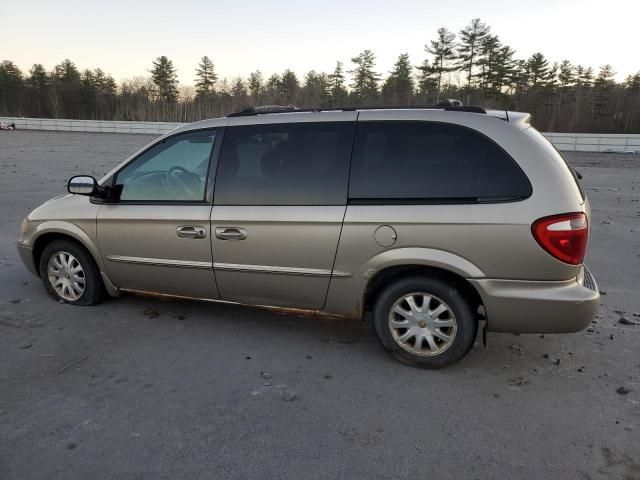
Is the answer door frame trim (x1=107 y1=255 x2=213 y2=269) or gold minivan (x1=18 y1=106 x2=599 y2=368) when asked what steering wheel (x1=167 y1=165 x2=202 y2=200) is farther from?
door frame trim (x1=107 y1=255 x2=213 y2=269)

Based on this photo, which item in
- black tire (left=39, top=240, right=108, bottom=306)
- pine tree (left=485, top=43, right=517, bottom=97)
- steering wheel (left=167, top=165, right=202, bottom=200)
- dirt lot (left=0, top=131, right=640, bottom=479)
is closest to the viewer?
dirt lot (left=0, top=131, right=640, bottom=479)

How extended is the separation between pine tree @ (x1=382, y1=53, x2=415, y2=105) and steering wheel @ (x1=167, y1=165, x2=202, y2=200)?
68.8m

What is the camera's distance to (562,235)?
3.09 m

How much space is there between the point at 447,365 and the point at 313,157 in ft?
6.03

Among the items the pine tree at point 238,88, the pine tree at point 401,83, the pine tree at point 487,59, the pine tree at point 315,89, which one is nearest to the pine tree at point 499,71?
→ the pine tree at point 487,59

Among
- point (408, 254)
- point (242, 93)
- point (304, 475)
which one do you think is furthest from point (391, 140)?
point (242, 93)

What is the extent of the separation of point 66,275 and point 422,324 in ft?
11.2

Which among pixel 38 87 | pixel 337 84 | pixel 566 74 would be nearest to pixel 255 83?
pixel 337 84

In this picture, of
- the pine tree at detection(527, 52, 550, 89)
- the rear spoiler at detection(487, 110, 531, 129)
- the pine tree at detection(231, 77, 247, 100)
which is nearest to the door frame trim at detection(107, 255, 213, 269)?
the rear spoiler at detection(487, 110, 531, 129)

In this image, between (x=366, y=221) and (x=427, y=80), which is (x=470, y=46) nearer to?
(x=427, y=80)

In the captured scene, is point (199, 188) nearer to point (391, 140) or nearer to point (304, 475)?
point (391, 140)

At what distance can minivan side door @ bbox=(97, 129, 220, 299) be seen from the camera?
4.05m

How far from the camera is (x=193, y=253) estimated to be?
4.06 metres

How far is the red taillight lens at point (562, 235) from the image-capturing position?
3078 millimetres
